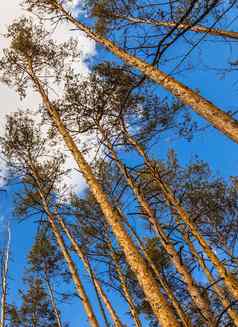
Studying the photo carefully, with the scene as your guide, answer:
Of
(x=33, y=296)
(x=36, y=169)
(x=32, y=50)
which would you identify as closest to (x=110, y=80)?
(x=32, y=50)

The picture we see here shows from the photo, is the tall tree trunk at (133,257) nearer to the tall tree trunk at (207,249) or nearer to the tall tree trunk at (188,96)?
the tall tree trunk at (207,249)

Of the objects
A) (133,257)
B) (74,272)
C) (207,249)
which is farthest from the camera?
(74,272)

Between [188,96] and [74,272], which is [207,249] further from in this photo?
[74,272]

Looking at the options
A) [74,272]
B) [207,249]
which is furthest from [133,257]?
[74,272]

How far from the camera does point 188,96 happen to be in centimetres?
486

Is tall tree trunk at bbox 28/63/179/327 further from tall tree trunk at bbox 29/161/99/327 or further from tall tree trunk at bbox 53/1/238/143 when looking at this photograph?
tall tree trunk at bbox 29/161/99/327

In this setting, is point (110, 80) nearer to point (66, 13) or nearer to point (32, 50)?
point (66, 13)

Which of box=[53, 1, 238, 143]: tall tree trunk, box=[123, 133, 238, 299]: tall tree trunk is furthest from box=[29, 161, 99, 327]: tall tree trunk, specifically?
box=[53, 1, 238, 143]: tall tree trunk

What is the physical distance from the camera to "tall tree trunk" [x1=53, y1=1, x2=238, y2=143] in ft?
13.4

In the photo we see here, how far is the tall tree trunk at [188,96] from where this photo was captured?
4.08 m

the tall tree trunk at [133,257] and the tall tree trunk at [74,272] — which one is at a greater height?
the tall tree trunk at [74,272]

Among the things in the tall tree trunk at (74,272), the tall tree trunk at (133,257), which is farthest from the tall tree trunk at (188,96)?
the tall tree trunk at (74,272)

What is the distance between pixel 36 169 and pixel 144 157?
4.45 meters

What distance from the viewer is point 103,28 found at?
8391mm
